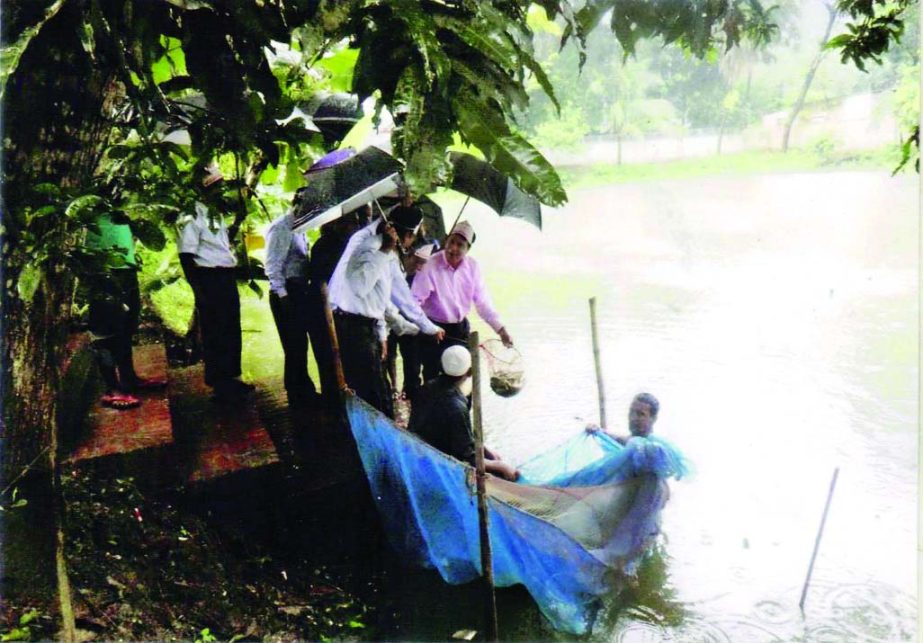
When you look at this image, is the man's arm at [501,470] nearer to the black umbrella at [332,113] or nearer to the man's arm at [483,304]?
the man's arm at [483,304]

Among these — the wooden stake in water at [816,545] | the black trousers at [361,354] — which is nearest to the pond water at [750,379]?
the wooden stake in water at [816,545]

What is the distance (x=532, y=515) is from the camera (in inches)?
92.0

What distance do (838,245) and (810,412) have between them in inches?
36.5

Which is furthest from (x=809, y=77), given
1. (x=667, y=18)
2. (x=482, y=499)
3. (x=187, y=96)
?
(x=187, y=96)

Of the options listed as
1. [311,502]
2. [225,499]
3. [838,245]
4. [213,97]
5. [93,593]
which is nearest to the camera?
[213,97]

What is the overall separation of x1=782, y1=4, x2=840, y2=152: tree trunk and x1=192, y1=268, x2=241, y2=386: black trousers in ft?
7.80

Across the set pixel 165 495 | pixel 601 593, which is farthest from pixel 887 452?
pixel 165 495

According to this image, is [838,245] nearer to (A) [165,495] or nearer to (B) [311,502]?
(B) [311,502]

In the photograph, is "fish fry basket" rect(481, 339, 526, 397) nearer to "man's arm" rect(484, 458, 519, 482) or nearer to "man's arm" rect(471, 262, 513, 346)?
"man's arm" rect(471, 262, 513, 346)

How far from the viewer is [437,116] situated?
1.27m

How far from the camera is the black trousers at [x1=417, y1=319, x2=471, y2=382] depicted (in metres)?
3.22

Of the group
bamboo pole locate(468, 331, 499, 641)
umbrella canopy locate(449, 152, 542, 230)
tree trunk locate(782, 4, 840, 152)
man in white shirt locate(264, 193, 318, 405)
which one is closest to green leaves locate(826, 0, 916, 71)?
tree trunk locate(782, 4, 840, 152)

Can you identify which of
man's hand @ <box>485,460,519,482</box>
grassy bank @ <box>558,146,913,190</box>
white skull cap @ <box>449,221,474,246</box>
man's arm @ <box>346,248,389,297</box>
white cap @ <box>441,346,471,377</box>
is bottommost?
man's hand @ <box>485,460,519,482</box>

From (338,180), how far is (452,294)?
81 cm
